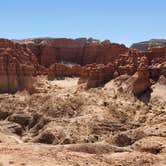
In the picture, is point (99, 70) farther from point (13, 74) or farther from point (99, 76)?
point (13, 74)

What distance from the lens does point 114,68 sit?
A: 52531mm

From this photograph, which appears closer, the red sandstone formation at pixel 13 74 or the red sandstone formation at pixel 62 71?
the red sandstone formation at pixel 13 74

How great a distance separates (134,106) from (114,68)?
10.7 metres

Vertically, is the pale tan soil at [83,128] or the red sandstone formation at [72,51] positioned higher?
the red sandstone formation at [72,51]

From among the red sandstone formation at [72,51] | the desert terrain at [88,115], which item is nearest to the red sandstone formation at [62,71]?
the desert terrain at [88,115]

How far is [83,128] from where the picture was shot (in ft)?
117

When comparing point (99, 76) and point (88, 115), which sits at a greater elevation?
point (99, 76)

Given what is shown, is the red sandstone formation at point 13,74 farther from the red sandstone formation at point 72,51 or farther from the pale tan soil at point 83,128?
the red sandstone formation at point 72,51

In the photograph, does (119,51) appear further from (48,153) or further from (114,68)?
(48,153)

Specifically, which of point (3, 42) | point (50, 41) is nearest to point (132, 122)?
point (3, 42)

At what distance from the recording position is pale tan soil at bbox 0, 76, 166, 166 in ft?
65.1

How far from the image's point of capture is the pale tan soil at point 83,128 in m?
19.8

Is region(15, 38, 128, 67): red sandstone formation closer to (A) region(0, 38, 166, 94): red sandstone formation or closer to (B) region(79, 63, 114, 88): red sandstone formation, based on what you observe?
(A) region(0, 38, 166, 94): red sandstone formation

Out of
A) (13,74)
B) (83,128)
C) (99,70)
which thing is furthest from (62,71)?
(83,128)
